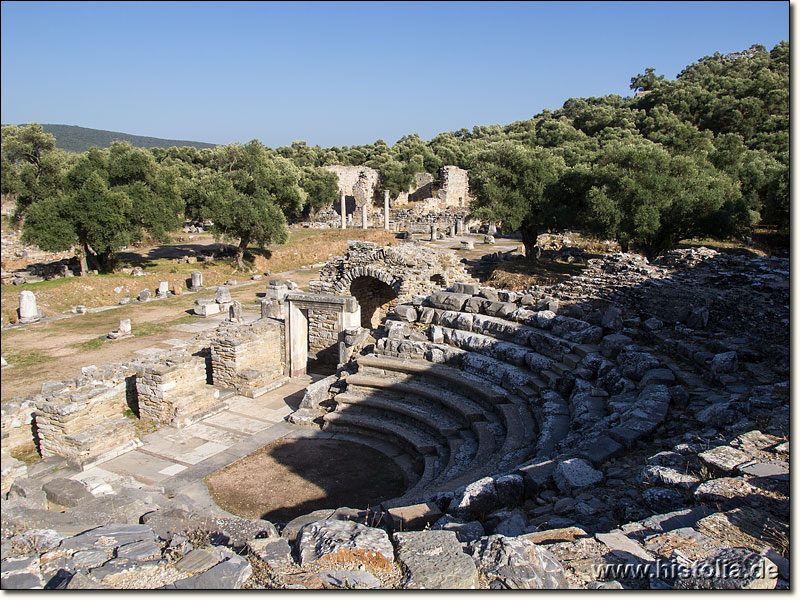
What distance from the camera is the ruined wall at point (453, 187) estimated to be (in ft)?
210

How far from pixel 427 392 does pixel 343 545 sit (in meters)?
6.85

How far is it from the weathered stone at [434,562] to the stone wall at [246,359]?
→ 10.6 metres

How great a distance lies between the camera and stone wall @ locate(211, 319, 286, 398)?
46.5 feet

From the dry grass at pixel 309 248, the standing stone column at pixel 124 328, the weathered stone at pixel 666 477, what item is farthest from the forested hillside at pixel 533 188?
the weathered stone at pixel 666 477

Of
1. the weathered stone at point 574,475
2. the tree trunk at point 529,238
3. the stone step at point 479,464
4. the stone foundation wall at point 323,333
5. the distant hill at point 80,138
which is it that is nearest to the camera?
the weathered stone at point 574,475

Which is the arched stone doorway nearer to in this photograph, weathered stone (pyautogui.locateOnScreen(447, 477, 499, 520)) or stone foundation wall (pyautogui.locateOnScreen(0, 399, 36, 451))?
stone foundation wall (pyautogui.locateOnScreen(0, 399, 36, 451))

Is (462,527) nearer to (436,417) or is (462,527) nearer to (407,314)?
(436,417)

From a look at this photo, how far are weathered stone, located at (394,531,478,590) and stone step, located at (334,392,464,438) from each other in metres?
5.60

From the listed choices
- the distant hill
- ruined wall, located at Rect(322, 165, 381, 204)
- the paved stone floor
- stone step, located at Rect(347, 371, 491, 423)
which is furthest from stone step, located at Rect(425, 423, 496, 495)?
ruined wall, located at Rect(322, 165, 381, 204)

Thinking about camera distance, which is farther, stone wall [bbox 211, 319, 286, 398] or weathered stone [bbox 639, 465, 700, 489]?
stone wall [bbox 211, 319, 286, 398]

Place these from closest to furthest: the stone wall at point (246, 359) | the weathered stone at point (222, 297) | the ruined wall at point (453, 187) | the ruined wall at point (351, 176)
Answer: the stone wall at point (246, 359)
the weathered stone at point (222, 297)
the ruined wall at point (453, 187)
the ruined wall at point (351, 176)

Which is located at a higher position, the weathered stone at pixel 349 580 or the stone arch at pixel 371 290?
the stone arch at pixel 371 290

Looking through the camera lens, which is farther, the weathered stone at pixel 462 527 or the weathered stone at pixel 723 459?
the weathered stone at pixel 723 459

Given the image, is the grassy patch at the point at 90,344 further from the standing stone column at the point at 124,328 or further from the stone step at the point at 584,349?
the stone step at the point at 584,349
